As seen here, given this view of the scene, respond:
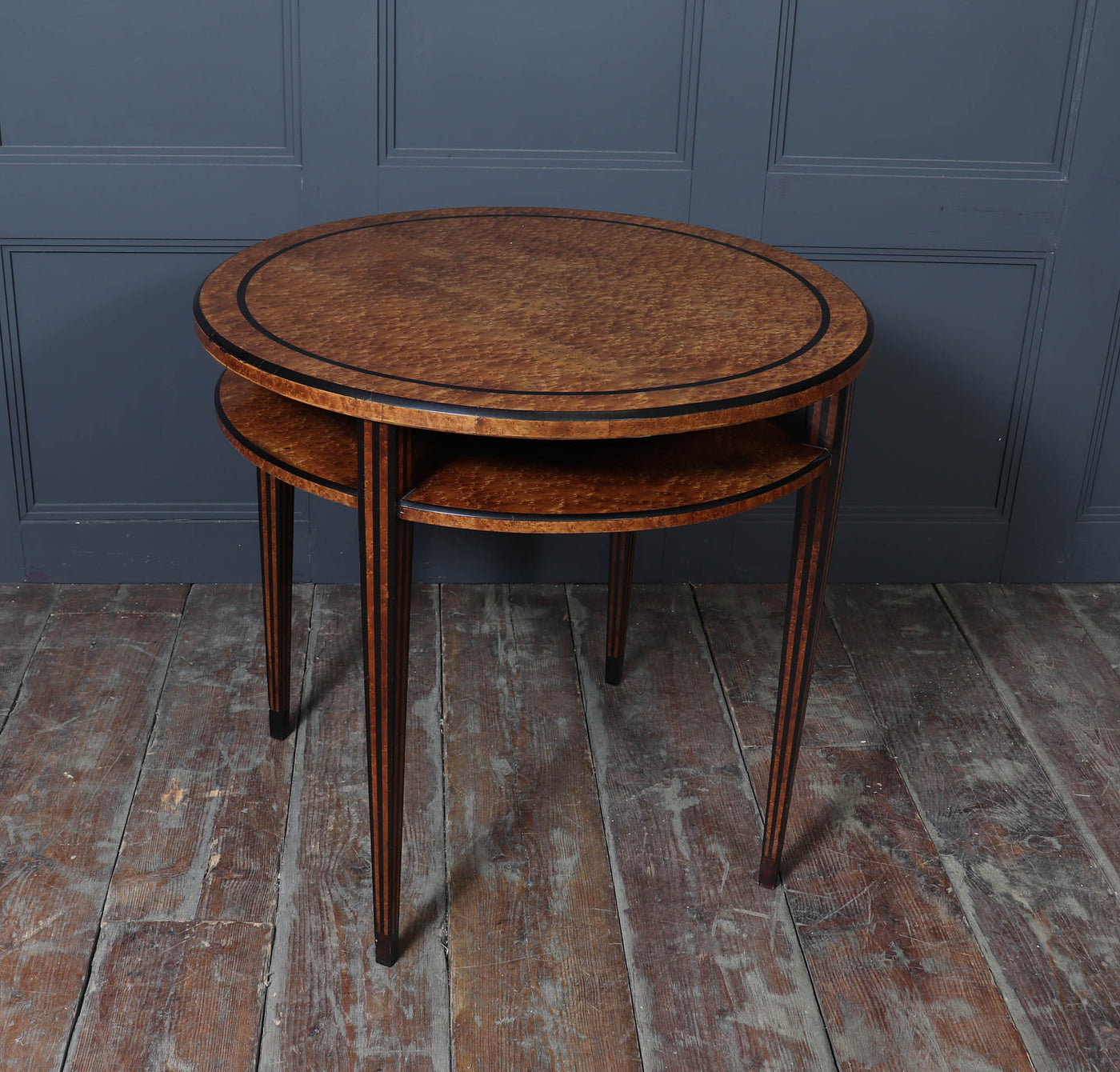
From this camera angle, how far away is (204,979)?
1.74 metres

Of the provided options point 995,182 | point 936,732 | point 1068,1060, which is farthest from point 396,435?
point 995,182

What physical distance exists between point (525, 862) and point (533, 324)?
905mm

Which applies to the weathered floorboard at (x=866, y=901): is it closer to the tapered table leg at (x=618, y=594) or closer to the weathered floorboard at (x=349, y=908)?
the tapered table leg at (x=618, y=594)

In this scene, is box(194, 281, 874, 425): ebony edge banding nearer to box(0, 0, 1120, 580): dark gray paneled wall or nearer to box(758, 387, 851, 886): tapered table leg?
box(758, 387, 851, 886): tapered table leg

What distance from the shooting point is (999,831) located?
2.10 metres

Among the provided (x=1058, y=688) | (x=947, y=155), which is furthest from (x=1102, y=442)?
(x=947, y=155)

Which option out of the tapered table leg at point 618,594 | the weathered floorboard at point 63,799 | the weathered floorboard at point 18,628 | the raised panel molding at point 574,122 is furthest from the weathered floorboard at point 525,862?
the raised panel molding at point 574,122

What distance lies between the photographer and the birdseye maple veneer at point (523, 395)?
144 centimetres

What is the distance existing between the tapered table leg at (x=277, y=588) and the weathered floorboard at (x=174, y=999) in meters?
0.49

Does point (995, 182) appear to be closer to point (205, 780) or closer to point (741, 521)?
point (741, 521)

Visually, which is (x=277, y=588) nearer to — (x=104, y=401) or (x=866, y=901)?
(x=104, y=401)

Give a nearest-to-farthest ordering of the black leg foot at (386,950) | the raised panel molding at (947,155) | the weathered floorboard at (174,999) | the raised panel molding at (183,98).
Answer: the weathered floorboard at (174,999)
the black leg foot at (386,950)
the raised panel molding at (183,98)
the raised panel molding at (947,155)

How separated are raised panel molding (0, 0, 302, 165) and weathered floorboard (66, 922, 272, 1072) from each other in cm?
152

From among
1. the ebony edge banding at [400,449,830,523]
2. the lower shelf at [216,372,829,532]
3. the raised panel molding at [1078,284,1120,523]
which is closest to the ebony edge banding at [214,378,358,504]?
the lower shelf at [216,372,829,532]
